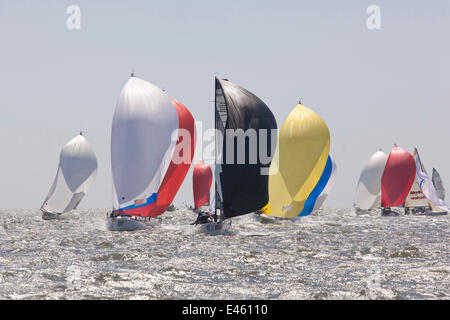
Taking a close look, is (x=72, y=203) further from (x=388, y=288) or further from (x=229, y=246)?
(x=388, y=288)

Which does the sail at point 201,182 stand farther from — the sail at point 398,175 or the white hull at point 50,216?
the sail at point 398,175

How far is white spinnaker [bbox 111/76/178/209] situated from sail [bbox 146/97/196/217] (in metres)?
0.74

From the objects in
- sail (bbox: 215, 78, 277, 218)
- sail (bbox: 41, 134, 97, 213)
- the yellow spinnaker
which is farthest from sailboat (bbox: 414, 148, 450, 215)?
sail (bbox: 215, 78, 277, 218)

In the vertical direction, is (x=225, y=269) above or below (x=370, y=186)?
above

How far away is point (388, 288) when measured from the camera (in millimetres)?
16422

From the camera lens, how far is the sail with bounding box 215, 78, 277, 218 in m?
34.8

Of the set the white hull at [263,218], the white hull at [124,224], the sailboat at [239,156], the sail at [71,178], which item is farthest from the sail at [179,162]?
the sail at [71,178]

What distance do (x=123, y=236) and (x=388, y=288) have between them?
20.5m

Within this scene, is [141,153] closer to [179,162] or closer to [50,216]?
[179,162]

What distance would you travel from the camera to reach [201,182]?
78688mm

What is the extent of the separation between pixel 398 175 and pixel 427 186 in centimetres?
541

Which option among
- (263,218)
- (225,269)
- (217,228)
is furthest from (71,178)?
(225,269)

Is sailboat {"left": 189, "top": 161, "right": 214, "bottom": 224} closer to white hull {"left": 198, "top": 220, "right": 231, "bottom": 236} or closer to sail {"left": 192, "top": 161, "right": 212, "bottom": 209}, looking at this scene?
sail {"left": 192, "top": 161, "right": 212, "bottom": 209}
